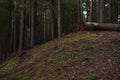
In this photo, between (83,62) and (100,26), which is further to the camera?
(100,26)

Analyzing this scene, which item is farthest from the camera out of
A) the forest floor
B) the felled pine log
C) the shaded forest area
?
the shaded forest area

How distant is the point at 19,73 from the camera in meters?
13.6

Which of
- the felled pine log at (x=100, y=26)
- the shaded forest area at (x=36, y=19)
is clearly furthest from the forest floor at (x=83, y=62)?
the shaded forest area at (x=36, y=19)

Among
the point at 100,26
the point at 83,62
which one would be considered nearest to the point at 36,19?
the point at 100,26

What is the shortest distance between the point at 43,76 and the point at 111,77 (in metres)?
3.31

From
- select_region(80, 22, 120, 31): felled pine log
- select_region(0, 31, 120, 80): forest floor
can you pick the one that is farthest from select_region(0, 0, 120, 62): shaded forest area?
select_region(0, 31, 120, 80): forest floor

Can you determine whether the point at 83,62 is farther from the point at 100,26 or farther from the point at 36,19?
the point at 36,19

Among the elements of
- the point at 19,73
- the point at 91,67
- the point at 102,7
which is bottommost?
the point at 19,73

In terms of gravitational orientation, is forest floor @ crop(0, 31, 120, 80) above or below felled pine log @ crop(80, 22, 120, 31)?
below

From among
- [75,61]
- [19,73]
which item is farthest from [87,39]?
[19,73]

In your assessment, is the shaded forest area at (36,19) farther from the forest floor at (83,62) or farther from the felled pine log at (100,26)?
the forest floor at (83,62)

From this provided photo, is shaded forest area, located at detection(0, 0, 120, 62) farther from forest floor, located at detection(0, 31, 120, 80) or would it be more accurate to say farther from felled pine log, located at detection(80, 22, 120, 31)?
forest floor, located at detection(0, 31, 120, 80)

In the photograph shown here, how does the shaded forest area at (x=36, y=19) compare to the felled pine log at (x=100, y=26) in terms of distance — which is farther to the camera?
the shaded forest area at (x=36, y=19)

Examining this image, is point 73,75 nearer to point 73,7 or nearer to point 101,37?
point 101,37
